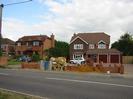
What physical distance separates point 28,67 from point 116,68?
13.6 metres

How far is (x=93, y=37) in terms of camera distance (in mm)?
88250

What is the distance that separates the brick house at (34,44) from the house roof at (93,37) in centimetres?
1038

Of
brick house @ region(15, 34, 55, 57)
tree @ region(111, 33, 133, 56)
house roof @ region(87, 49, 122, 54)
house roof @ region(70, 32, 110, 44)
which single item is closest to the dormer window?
house roof @ region(70, 32, 110, 44)

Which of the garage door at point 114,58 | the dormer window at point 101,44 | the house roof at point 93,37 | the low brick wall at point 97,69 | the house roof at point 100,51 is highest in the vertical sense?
the house roof at point 93,37

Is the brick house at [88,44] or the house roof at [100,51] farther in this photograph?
the brick house at [88,44]

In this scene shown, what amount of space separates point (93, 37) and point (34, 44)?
18.3 meters

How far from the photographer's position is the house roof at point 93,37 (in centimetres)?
8669

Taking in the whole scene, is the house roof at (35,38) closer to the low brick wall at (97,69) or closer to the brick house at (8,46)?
the brick house at (8,46)

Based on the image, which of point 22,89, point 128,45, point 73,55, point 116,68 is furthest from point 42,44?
point 22,89

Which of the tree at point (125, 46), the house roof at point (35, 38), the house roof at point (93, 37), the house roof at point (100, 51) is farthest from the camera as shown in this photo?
the house roof at point (35, 38)

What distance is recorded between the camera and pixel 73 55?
284ft

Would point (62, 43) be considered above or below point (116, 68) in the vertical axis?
above

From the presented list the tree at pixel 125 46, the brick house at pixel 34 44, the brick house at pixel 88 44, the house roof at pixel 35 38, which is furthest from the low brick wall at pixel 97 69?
the house roof at pixel 35 38

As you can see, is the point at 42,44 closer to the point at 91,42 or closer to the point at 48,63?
the point at 91,42
